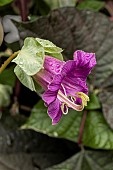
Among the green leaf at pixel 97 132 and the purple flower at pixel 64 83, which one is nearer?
the purple flower at pixel 64 83

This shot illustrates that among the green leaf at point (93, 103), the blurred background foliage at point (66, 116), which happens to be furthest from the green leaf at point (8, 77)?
the green leaf at point (93, 103)

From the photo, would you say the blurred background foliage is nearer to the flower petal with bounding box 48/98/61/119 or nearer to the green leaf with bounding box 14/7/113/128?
the green leaf with bounding box 14/7/113/128

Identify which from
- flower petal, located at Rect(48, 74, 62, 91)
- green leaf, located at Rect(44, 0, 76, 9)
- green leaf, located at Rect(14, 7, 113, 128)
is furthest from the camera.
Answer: green leaf, located at Rect(44, 0, 76, 9)

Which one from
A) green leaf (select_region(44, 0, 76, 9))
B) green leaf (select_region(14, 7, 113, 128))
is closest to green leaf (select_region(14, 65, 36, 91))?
green leaf (select_region(14, 7, 113, 128))

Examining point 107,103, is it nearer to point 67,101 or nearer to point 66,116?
point 66,116

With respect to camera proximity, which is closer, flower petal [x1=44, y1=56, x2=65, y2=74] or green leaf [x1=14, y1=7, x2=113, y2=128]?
flower petal [x1=44, y1=56, x2=65, y2=74]

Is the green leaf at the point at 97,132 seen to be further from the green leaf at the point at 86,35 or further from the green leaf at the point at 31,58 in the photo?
the green leaf at the point at 31,58

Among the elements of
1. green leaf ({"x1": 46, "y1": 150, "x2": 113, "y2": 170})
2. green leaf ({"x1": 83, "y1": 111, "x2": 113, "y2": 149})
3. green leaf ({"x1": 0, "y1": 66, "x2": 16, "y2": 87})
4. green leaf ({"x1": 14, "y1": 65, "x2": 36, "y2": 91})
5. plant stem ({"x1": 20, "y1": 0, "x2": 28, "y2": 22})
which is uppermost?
green leaf ({"x1": 14, "y1": 65, "x2": 36, "y2": 91})
